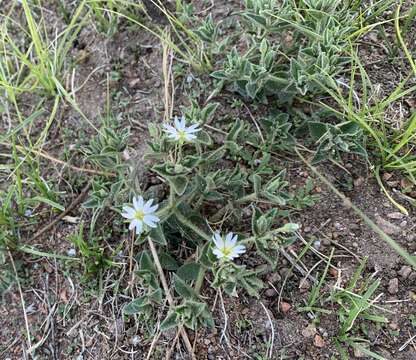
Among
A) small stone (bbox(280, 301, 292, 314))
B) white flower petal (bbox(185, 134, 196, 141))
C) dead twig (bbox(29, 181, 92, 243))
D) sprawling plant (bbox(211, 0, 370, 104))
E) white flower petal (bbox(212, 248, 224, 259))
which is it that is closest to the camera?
white flower petal (bbox(212, 248, 224, 259))

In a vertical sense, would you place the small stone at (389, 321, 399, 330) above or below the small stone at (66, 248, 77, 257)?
above

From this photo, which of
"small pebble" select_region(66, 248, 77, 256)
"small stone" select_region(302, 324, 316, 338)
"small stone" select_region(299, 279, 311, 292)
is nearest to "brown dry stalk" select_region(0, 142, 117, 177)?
"small pebble" select_region(66, 248, 77, 256)

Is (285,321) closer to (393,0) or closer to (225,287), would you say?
(225,287)

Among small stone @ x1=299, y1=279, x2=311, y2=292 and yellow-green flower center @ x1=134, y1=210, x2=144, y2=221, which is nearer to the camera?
yellow-green flower center @ x1=134, y1=210, x2=144, y2=221

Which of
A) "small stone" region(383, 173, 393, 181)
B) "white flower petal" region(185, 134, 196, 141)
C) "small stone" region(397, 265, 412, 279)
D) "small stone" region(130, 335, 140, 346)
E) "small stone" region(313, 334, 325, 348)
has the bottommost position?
"small stone" region(130, 335, 140, 346)

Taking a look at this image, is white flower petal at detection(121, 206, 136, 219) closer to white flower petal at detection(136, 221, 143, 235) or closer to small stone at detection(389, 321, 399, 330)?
white flower petal at detection(136, 221, 143, 235)
